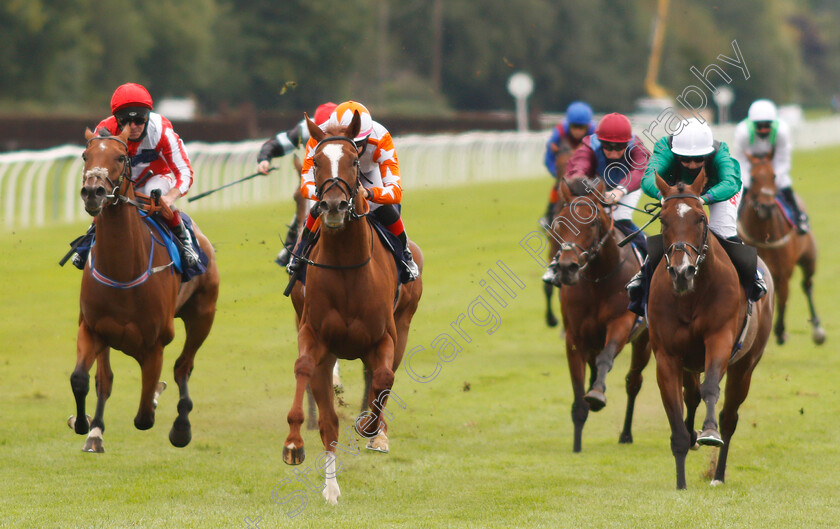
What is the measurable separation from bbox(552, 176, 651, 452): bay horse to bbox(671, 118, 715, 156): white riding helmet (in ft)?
2.71

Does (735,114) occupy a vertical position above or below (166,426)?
above

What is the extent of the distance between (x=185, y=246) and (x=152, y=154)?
1.79 feet

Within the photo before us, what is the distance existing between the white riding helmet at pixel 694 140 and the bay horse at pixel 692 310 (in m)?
0.42

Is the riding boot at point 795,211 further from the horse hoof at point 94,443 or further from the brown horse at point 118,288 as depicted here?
the horse hoof at point 94,443

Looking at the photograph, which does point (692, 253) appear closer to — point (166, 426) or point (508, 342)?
point (166, 426)

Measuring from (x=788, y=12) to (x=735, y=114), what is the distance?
22676mm

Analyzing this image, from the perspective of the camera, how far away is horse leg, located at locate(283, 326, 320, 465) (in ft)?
17.6

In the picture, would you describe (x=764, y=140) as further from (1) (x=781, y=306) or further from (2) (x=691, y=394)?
(2) (x=691, y=394)

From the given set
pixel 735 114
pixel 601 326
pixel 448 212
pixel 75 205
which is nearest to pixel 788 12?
pixel 735 114

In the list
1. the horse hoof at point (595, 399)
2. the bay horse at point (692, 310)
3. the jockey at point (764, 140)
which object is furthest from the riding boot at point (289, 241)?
the jockey at point (764, 140)

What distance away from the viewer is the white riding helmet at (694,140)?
6195mm

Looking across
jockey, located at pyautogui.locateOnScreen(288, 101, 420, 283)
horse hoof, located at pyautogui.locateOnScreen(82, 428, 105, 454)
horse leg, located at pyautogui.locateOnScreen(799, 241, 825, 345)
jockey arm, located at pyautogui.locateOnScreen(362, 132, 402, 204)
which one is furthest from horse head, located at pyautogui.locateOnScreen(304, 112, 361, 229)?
horse leg, located at pyautogui.locateOnScreen(799, 241, 825, 345)

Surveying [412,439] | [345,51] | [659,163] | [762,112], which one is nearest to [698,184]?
[659,163]

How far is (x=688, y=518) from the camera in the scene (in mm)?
5371
